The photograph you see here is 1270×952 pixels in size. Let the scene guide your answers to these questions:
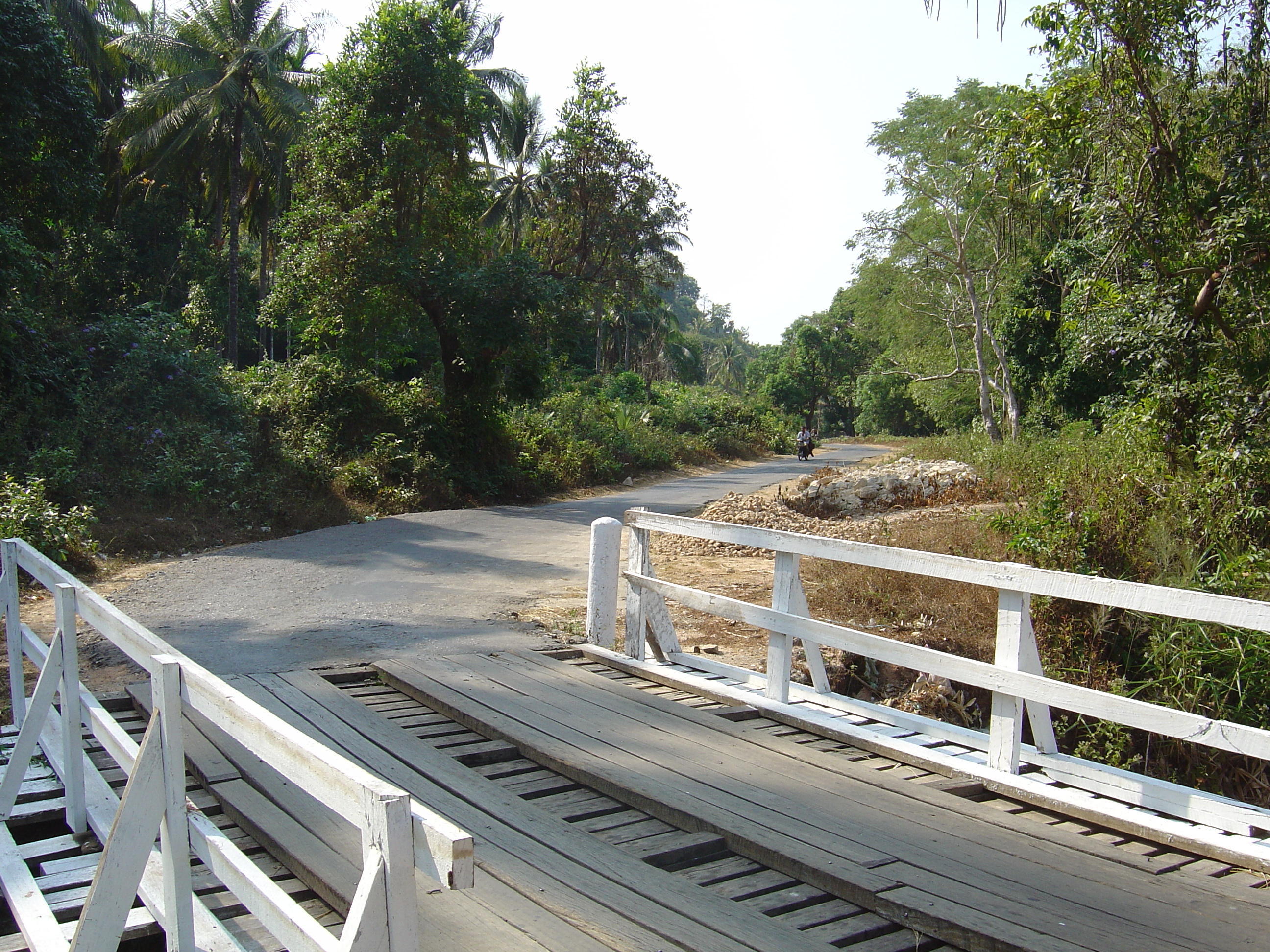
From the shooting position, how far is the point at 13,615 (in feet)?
17.6

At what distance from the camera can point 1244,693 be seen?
6.18 meters

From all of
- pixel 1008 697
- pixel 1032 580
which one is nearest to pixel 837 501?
pixel 1008 697

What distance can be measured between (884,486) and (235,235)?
2017 centimetres

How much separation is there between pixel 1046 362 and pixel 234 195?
23309 mm

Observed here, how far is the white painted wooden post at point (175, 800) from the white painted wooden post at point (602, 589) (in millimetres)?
4222

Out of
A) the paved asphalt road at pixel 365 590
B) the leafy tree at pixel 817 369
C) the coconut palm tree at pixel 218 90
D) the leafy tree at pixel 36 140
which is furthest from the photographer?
the leafy tree at pixel 817 369

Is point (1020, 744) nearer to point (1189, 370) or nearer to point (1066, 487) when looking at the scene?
point (1066, 487)

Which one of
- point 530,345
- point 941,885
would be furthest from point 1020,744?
point 530,345

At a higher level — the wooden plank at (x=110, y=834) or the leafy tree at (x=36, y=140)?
the leafy tree at (x=36, y=140)

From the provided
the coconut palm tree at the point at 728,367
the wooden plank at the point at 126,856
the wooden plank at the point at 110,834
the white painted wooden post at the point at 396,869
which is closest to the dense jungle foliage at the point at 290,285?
the wooden plank at the point at 110,834

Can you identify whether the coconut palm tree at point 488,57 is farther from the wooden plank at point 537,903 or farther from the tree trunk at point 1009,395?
the wooden plank at point 537,903

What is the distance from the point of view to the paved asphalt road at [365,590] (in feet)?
25.3

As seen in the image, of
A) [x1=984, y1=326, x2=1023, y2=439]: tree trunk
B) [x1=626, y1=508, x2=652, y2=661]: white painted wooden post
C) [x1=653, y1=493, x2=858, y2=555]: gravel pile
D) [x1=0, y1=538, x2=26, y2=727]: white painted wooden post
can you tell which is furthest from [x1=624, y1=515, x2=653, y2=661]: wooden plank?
[x1=984, y1=326, x2=1023, y2=439]: tree trunk

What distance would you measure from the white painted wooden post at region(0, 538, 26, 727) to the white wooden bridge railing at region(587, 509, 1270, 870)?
379cm
